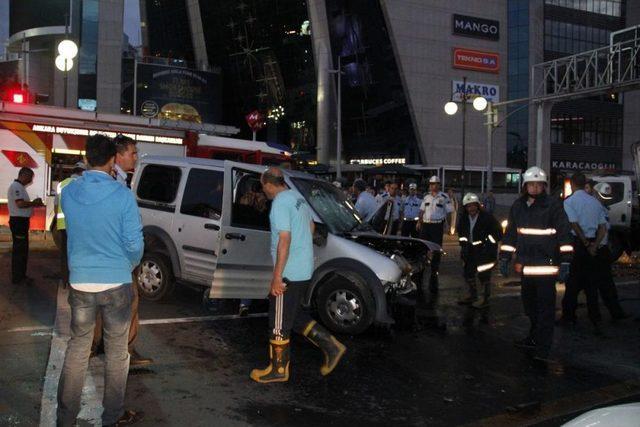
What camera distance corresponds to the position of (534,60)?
47281 mm

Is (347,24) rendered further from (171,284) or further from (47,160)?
(171,284)

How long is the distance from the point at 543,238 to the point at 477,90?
4085cm

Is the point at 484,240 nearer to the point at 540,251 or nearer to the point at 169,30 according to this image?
the point at 540,251

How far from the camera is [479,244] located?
8586 millimetres

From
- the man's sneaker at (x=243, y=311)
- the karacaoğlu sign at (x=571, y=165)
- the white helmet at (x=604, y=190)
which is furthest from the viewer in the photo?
the karacaoğlu sign at (x=571, y=165)

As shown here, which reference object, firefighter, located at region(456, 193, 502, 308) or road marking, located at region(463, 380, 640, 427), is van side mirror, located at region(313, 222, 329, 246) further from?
firefighter, located at region(456, 193, 502, 308)

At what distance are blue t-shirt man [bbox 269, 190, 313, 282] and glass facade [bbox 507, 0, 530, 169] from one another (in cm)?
Answer: 4472

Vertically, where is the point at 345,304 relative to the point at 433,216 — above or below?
below

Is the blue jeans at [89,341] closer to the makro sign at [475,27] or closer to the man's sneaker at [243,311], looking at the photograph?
the man's sneaker at [243,311]

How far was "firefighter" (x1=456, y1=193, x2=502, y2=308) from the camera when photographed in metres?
8.52

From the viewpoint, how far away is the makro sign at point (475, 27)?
4466 cm

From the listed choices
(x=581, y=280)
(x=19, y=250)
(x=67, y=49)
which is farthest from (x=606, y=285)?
(x=67, y=49)

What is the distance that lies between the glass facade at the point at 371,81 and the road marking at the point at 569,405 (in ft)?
125

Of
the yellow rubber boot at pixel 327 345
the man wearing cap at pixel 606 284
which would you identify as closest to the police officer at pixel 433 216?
the man wearing cap at pixel 606 284
